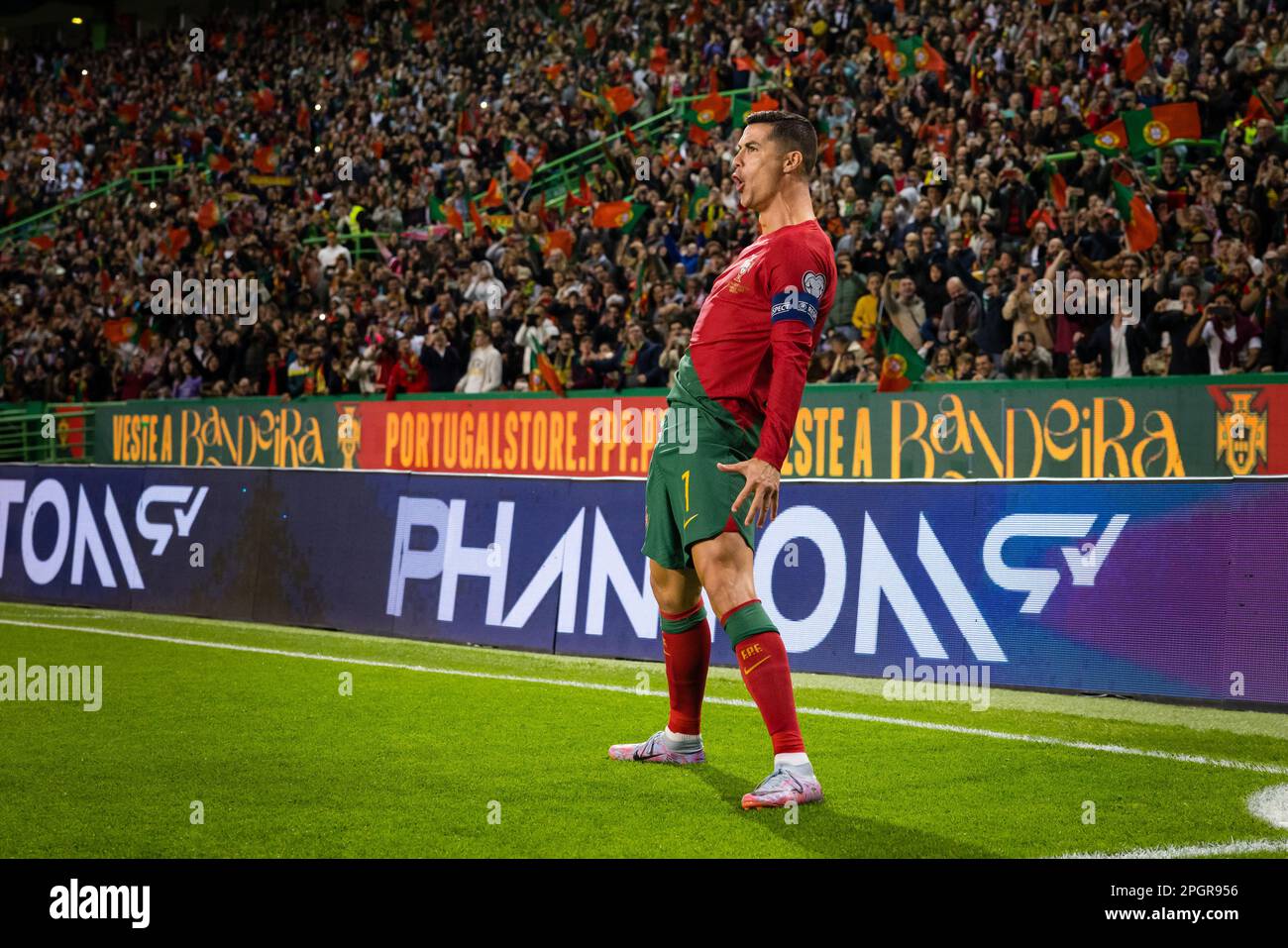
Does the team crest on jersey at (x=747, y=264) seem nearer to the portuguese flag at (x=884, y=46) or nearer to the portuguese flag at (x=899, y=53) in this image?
the portuguese flag at (x=899, y=53)

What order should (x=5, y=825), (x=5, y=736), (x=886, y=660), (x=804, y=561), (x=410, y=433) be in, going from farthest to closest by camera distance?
(x=410, y=433) → (x=804, y=561) → (x=886, y=660) → (x=5, y=736) → (x=5, y=825)

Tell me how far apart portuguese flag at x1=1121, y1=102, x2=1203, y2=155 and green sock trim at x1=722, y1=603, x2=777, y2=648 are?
12.3 m

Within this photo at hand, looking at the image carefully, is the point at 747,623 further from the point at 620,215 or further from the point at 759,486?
the point at 620,215

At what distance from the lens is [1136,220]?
48.3ft

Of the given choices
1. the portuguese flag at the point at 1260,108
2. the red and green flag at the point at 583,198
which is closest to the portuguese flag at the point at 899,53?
the portuguese flag at the point at 1260,108

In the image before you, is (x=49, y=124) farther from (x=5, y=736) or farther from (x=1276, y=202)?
(x=5, y=736)

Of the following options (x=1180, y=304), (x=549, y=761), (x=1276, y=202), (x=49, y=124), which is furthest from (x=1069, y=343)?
(x=49, y=124)

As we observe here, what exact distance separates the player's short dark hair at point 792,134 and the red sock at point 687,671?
1.88 meters

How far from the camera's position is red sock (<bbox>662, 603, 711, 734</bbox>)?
6113mm

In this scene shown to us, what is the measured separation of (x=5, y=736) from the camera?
275 inches

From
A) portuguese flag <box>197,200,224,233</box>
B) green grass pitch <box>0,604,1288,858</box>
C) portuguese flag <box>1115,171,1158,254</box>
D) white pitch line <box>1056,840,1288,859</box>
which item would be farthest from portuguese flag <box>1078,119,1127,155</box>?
portuguese flag <box>197,200,224,233</box>

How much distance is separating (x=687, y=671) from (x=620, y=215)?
48.4 feet
